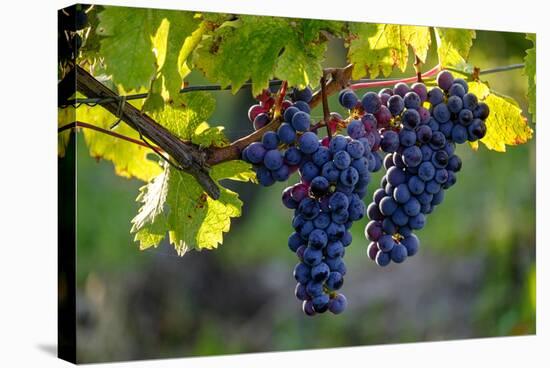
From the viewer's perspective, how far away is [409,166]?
3.34 metres

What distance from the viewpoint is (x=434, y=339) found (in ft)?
13.9

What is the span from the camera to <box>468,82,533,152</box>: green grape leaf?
3.71 m

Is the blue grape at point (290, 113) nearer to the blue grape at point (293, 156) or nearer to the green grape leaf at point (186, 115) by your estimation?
the blue grape at point (293, 156)

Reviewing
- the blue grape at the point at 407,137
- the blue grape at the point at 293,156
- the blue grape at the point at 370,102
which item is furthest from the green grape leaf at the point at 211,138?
the blue grape at the point at 407,137

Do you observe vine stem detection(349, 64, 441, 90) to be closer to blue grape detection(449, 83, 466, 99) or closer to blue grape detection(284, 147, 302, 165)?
blue grape detection(449, 83, 466, 99)

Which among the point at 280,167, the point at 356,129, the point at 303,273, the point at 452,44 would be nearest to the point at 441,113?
the point at 452,44

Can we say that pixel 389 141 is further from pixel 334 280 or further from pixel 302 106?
pixel 334 280

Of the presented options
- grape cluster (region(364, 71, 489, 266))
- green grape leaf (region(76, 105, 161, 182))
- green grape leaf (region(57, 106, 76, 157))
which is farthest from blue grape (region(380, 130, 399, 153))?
green grape leaf (region(57, 106, 76, 157))

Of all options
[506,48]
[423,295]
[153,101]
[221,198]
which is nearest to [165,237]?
[221,198]

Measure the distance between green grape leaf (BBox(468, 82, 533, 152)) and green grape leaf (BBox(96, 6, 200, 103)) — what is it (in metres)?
1.13

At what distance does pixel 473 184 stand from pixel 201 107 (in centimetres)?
153

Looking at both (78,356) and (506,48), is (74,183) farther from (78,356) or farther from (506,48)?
(506,48)

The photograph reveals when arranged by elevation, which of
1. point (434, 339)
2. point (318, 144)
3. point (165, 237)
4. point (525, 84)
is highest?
point (525, 84)

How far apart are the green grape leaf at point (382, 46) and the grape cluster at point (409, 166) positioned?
92mm
